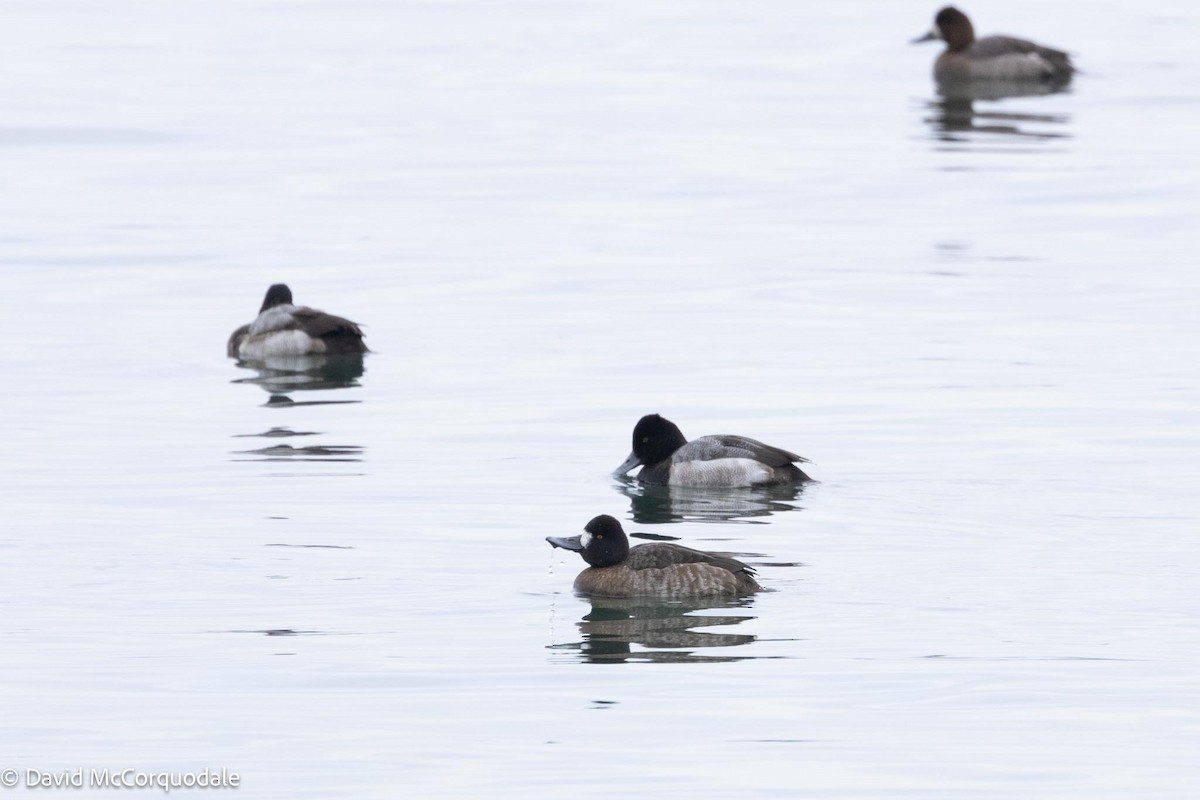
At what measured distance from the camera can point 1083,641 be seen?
13.3 m

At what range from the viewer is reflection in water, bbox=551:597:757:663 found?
43.8ft

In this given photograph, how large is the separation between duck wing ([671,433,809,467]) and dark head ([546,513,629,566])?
3265 mm

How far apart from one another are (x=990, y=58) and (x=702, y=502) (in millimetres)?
26434

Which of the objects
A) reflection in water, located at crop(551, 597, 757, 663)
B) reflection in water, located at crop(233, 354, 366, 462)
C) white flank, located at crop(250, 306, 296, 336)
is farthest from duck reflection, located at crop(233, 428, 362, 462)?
reflection in water, located at crop(551, 597, 757, 663)

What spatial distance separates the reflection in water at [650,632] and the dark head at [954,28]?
99.6ft

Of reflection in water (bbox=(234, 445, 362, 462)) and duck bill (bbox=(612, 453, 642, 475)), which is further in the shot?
reflection in water (bbox=(234, 445, 362, 462))

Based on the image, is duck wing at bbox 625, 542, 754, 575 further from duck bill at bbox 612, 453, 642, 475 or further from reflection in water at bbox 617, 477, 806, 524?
duck bill at bbox 612, 453, 642, 475

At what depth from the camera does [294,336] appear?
78.7 ft

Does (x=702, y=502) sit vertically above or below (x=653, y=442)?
below

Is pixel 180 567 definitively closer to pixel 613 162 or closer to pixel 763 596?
pixel 763 596

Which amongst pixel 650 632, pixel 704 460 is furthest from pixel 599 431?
pixel 650 632

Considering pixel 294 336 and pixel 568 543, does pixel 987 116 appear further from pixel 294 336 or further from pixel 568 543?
pixel 568 543

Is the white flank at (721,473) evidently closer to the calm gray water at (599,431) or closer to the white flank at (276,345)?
the calm gray water at (599,431)

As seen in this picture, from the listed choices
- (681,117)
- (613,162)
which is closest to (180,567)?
(613,162)
